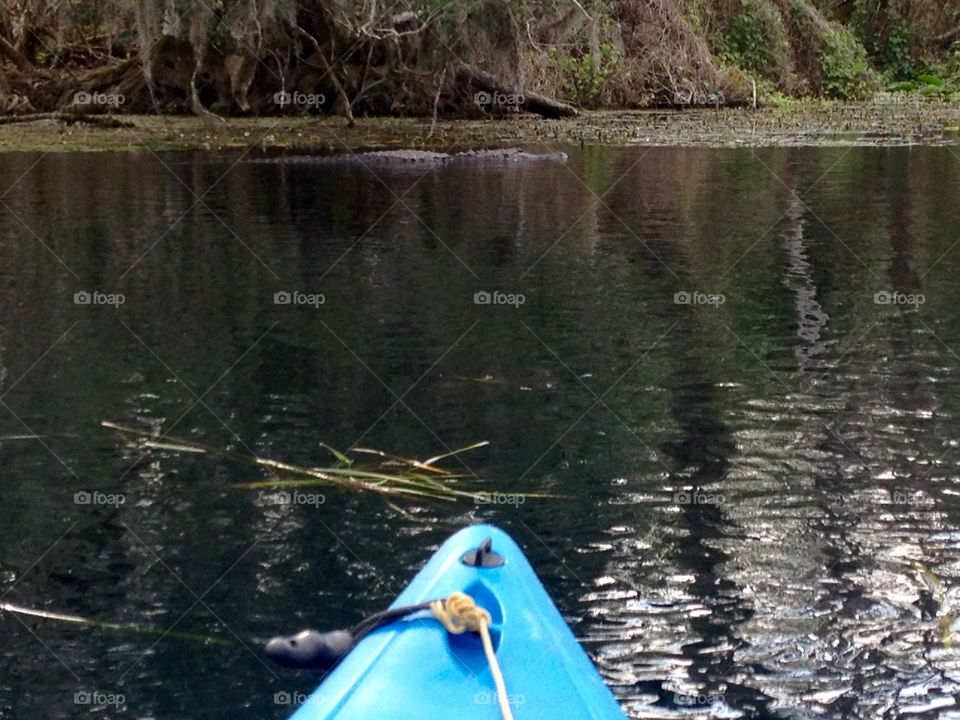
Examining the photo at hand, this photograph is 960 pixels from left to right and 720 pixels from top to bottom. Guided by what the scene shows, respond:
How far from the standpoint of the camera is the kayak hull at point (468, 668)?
2680 millimetres

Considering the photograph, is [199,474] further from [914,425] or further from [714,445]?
[914,425]

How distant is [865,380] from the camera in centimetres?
684

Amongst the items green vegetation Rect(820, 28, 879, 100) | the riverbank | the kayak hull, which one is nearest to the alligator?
the riverbank

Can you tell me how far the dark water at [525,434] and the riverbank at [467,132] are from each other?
6.10 meters

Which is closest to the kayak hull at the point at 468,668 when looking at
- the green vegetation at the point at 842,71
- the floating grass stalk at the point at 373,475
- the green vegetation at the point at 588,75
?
the floating grass stalk at the point at 373,475

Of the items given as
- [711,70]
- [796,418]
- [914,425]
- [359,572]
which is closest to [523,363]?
[796,418]

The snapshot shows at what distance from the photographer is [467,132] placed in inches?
757

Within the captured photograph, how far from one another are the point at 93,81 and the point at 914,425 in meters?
17.5

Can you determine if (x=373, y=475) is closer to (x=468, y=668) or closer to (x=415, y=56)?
(x=468, y=668)

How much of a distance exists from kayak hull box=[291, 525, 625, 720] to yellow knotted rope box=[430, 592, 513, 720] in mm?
29

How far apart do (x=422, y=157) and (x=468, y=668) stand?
13.9 meters

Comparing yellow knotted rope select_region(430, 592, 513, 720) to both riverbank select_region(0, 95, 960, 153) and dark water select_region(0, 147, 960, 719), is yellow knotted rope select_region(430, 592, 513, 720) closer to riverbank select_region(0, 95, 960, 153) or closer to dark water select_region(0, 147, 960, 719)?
dark water select_region(0, 147, 960, 719)

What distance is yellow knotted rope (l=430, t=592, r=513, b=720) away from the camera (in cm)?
277

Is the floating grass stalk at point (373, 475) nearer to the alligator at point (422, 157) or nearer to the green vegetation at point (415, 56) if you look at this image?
the alligator at point (422, 157)
